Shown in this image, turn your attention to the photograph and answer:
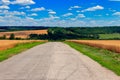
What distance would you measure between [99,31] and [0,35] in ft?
255

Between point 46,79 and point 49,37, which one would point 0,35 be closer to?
point 49,37

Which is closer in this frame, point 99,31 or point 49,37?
point 49,37

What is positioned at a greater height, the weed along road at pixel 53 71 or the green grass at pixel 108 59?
the weed along road at pixel 53 71

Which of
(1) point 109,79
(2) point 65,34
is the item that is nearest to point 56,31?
(2) point 65,34

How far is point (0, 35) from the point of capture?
141625 millimetres

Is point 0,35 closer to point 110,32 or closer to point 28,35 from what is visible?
point 28,35

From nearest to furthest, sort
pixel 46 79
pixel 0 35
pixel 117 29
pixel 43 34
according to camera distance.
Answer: pixel 46 79
pixel 0 35
pixel 43 34
pixel 117 29

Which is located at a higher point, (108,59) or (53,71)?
(53,71)

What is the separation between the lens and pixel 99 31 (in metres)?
199

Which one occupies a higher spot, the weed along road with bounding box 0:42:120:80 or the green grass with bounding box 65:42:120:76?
the weed along road with bounding box 0:42:120:80

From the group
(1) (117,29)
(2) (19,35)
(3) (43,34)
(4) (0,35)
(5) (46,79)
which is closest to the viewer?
(5) (46,79)

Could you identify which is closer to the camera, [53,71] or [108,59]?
[53,71]

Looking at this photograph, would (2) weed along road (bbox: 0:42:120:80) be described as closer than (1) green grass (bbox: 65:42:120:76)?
Yes

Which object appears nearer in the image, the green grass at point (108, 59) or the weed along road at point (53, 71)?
the weed along road at point (53, 71)
